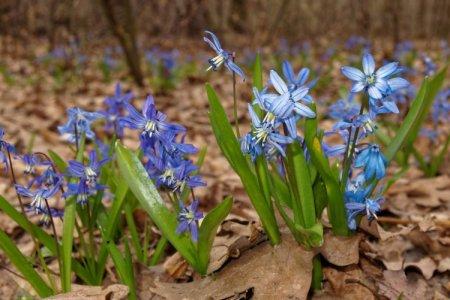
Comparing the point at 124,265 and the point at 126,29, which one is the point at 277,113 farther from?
the point at 126,29

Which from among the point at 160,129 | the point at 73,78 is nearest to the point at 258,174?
the point at 160,129

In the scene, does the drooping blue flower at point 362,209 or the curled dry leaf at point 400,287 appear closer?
the drooping blue flower at point 362,209

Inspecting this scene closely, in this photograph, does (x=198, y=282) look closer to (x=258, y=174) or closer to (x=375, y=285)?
(x=258, y=174)

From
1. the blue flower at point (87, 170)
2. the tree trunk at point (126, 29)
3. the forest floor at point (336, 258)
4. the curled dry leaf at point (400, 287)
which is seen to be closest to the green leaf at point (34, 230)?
the forest floor at point (336, 258)

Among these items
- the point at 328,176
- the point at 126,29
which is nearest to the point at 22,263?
the point at 328,176

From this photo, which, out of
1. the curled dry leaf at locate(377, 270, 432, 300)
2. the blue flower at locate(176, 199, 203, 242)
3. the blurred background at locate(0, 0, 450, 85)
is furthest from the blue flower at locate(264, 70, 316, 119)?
the blurred background at locate(0, 0, 450, 85)

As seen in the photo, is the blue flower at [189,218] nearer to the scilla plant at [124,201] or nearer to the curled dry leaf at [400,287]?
the scilla plant at [124,201]
